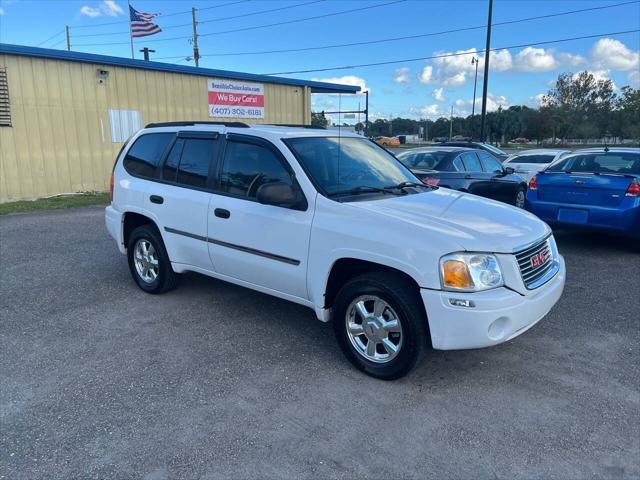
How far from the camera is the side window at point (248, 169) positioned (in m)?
4.33

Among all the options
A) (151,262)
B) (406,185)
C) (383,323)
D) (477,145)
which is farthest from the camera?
(477,145)

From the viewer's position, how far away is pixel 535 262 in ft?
12.2

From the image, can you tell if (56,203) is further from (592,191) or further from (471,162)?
(592,191)

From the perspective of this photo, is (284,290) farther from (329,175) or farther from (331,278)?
(329,175)

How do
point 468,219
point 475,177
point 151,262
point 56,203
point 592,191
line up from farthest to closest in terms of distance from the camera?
point 56,203 → point 475,177 → point 592,191 → point 151,262 → point 468,219

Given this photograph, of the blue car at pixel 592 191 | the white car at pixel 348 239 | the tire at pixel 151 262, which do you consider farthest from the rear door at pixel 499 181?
the tire at pixel 151 262

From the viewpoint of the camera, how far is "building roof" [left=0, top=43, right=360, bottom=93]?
1215cm

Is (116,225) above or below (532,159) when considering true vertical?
below

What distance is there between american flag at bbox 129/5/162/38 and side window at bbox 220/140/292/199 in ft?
64.3

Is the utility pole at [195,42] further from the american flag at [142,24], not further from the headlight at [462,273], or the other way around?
the headlight at [462,273]

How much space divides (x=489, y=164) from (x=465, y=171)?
1.08 metres

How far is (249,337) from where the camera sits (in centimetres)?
447

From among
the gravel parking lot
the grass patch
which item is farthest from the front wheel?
the grass patch

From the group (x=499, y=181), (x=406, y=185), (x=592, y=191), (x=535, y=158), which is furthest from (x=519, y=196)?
(x=406, y=185)
